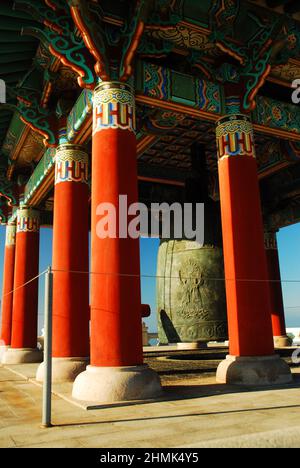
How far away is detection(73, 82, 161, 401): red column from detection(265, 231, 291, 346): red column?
12715 millimetres

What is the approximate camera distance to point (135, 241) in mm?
6738

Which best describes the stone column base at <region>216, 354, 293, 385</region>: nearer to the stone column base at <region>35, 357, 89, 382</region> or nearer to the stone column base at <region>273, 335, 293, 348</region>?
the stone column base at <region>35, 357, 89, 382</region>

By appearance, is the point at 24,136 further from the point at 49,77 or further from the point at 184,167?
the point at 184,167

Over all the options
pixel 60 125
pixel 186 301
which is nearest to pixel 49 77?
pixel 60 125

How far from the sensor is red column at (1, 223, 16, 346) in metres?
15.4

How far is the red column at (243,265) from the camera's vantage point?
7.55m

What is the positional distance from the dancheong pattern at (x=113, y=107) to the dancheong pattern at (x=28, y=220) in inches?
301

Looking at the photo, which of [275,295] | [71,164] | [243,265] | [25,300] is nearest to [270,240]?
[275,295]

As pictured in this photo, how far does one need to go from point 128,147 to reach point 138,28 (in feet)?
6.61

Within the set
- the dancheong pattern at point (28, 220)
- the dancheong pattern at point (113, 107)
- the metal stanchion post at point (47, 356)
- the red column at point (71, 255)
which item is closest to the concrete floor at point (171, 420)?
the metal stanchion post at point (47, 356)

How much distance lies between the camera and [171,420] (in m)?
4.59

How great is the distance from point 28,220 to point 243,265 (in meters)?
8.71

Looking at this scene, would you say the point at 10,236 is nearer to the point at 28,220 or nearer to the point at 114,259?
the point at 28,220

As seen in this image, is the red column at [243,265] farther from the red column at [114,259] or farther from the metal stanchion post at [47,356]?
the metal stanchion post at [47,356]
